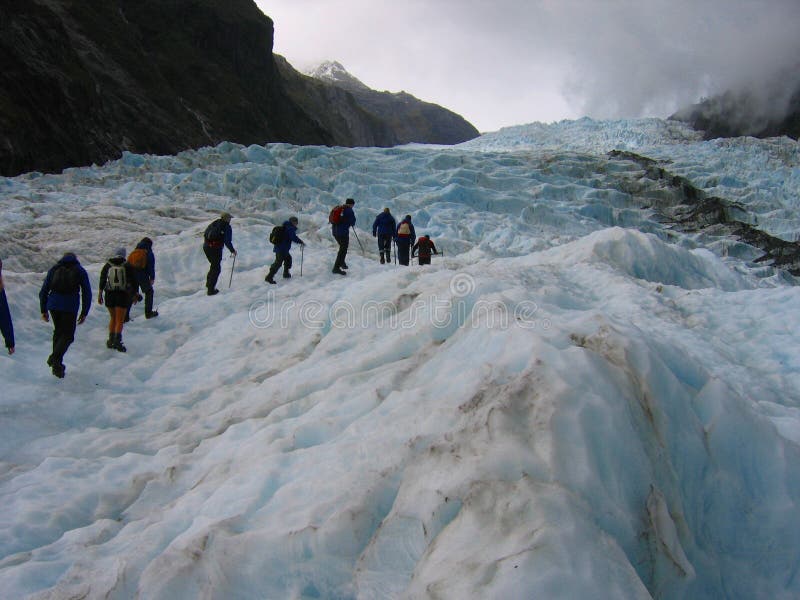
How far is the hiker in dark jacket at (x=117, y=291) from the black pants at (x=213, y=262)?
8.15 ft

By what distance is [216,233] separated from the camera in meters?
10.9

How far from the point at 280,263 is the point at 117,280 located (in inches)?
154

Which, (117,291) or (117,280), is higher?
(117,280)

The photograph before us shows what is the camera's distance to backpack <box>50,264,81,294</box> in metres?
7.01

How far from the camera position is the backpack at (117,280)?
8.12m

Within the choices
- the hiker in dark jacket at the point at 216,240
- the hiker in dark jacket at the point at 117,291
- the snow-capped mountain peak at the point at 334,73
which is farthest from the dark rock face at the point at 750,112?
the snow-capped mountain peak at the point at 334,73

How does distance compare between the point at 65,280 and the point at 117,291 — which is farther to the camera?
the point at 117,291

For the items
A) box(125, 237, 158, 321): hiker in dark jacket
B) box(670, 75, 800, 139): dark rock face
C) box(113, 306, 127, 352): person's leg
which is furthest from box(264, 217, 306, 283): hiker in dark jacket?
box(670, 75, 800, 139): dark rock face

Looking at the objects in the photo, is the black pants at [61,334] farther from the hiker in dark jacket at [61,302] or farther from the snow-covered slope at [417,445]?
the snow-covered slope at [417,445]

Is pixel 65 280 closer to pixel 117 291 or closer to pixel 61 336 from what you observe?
pixel 61 336

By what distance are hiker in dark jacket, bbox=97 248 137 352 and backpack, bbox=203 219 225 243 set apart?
2.49m

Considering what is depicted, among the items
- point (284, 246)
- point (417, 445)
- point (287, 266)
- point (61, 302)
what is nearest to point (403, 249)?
point (287, 266)

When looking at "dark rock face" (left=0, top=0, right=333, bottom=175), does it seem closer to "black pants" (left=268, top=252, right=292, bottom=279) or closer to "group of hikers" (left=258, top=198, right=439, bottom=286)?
"black pants" (left=268, top=252, right=292, bottom=279)


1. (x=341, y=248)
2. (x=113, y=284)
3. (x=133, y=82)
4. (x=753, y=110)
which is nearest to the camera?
(x=113, y=284)
